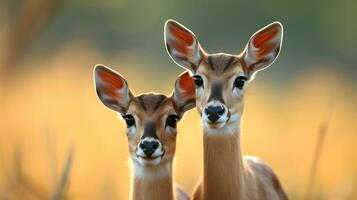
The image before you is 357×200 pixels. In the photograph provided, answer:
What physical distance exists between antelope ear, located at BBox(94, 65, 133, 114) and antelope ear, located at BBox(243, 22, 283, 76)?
1.93 ft

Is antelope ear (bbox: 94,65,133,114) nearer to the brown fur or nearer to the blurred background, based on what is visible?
the blurred background

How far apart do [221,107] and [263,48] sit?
31.0 inches

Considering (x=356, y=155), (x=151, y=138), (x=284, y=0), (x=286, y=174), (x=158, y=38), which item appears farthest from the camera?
(x=284, y=0)

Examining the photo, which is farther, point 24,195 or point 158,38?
point 158,38

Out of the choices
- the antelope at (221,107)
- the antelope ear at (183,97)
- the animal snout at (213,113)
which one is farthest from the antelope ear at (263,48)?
the animal snout at (213,113)

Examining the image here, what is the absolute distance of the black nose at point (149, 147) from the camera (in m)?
5.87

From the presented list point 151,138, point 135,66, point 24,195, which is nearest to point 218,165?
point 151,138

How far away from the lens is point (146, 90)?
13008 mm

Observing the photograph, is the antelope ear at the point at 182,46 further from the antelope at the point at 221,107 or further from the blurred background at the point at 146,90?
the blurred background at the point at 146,90

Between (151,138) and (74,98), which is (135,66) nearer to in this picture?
(74,98)

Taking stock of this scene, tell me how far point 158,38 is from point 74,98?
23.8ft

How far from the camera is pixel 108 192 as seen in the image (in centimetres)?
472

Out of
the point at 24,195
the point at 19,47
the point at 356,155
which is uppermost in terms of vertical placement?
the point at 19,47

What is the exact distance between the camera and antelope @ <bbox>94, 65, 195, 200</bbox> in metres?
5.97
